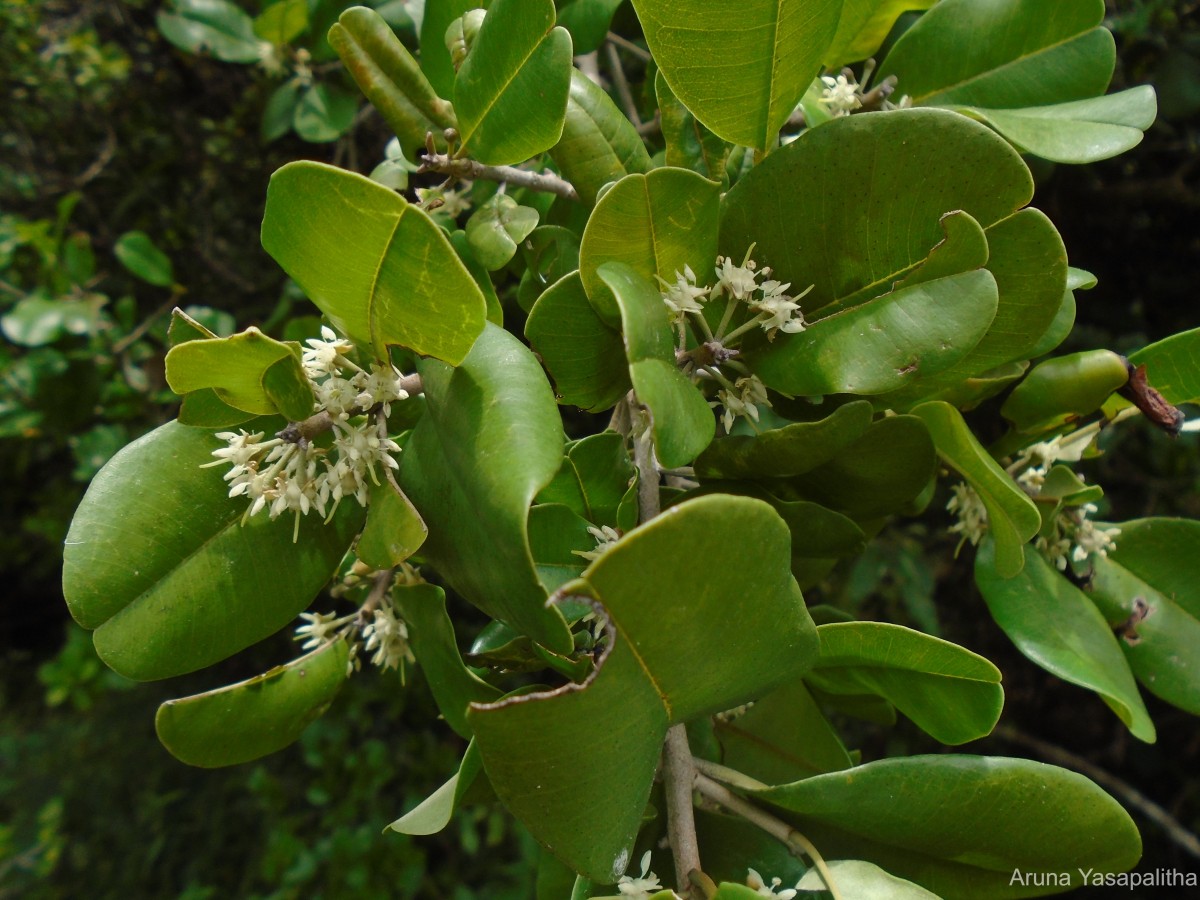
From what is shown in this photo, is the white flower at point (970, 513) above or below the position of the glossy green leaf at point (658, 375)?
below

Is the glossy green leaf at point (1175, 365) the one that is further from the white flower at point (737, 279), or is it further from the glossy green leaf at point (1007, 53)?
the white flower at point (737, 279)

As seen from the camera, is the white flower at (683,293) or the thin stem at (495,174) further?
the thin stem at (495,174)

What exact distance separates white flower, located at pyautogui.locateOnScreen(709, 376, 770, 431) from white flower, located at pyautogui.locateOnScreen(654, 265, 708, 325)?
97 mm

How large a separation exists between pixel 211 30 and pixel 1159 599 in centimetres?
200

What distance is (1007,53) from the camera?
36.9 inches

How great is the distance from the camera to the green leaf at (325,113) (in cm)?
147

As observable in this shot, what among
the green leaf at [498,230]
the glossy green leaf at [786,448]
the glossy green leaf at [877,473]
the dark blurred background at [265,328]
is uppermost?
the green leaf at [498,230]

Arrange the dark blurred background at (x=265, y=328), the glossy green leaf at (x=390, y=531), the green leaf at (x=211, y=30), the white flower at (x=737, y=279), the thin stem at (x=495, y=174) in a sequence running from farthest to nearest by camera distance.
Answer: the dark blurred background at (x=265, y=328) → the green leaf at (x=211, y=30) → the thin stem at (x=495, y=174) → the white flower at (x=737, y=279) → the glossy green leaf at (x=390, y=531)

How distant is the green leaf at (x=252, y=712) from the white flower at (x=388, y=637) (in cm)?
4

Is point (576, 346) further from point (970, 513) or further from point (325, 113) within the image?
point (325, 113)

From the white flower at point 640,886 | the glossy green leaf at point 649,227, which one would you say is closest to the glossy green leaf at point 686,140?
the glossy green leaf at point 649,227

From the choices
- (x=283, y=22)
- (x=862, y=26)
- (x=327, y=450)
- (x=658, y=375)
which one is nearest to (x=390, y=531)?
(x=327, y=450)

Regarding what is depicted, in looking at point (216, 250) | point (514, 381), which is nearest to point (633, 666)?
point (514, 381)

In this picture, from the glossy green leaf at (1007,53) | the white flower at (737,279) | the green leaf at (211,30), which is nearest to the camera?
the white flower at (737,279)
